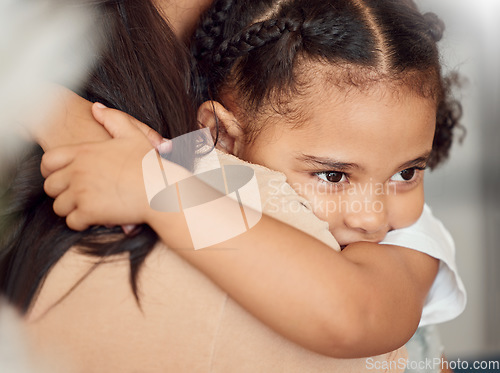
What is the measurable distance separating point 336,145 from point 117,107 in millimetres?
346

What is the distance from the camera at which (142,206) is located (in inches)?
21.9

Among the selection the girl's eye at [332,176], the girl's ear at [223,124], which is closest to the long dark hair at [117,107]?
the girl's ear at [223,124]

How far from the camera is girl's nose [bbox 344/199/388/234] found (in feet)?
2.72

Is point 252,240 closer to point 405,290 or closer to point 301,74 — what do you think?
point 405,290

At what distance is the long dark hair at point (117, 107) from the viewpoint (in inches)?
21.2

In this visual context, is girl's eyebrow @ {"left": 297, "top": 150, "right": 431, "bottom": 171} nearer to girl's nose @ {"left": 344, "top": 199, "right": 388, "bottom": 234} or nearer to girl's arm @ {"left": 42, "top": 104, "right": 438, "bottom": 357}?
girl's nose @ {"left": 344, "top": 199, "right": 388, "bottom": 234}

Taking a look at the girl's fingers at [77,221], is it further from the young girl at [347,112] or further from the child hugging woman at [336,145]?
the young girl at [347,112]

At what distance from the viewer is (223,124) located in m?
0.91

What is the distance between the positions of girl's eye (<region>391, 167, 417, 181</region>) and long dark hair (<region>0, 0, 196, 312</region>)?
403mm

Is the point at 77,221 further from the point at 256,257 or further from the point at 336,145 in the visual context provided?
the point at 336,145

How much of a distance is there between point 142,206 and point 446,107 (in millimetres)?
891

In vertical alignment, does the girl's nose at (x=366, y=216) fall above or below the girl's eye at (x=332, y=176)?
below

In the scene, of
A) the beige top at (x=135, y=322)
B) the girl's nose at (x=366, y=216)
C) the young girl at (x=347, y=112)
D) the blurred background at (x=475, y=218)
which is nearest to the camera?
the beige top at (x=135, y=322)

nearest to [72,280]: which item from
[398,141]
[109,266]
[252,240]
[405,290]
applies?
[109,266]
